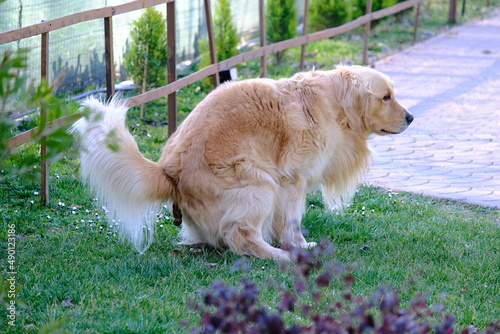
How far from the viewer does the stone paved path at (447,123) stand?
7.12 m

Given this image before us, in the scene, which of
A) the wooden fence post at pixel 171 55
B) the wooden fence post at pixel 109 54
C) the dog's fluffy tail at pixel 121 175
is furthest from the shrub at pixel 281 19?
the dog's fluffy tail at pixel 121 175

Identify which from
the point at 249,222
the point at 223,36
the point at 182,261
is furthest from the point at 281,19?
the point at 182,261

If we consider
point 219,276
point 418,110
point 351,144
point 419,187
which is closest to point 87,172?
point 219,276

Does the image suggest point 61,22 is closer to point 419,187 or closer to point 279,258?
point 279,258

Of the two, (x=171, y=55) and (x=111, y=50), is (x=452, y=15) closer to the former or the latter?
(x=171, y=55)

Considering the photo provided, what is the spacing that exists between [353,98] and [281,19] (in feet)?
25.4

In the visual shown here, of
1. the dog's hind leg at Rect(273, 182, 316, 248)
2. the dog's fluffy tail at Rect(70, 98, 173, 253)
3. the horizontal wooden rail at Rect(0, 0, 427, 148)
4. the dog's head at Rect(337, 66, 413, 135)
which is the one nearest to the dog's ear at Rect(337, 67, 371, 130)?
the dog's head at Rect(337, 66, 413, 135)

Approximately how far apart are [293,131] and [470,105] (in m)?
6.24

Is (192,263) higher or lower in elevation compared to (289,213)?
lower

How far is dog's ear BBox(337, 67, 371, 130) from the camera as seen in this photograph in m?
5.21

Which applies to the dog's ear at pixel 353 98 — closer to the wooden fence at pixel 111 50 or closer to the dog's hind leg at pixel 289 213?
the dog's hind leg at pixel 289 213

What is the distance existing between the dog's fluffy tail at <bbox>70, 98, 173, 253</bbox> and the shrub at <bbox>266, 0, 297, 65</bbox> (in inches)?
336

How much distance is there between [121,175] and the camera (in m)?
4.43

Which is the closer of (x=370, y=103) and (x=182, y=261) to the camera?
(x=182, y=261)
